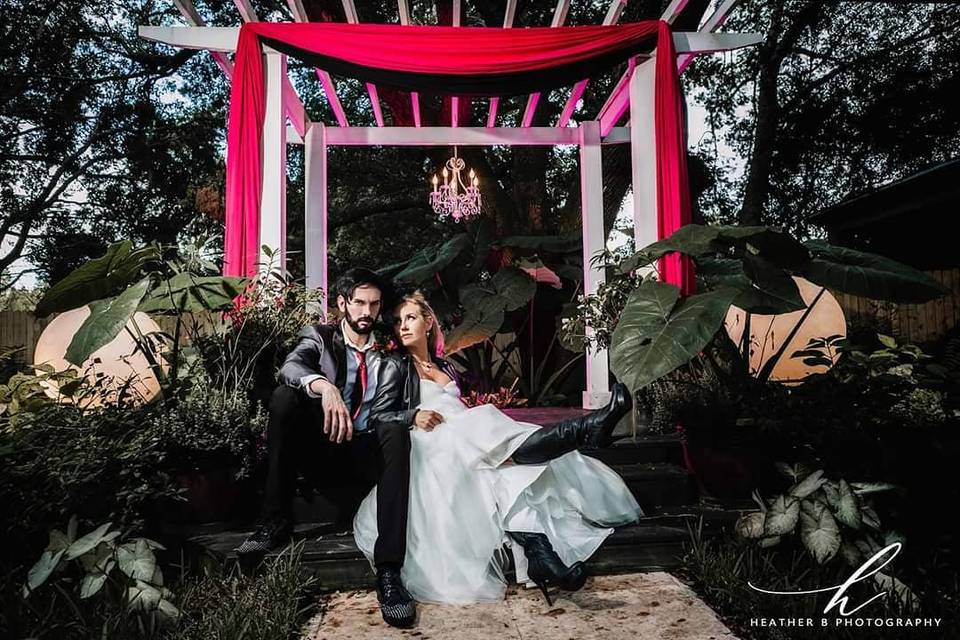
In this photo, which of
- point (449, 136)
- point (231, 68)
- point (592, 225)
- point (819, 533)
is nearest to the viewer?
point (819, 533)

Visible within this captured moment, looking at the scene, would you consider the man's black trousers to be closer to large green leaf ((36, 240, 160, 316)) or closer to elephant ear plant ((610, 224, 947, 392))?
elephant ear plant ((610, 224, 947, 392))

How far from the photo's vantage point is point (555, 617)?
6.96 feet

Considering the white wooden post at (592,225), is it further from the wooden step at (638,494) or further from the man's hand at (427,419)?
the man's hand at (427,419)

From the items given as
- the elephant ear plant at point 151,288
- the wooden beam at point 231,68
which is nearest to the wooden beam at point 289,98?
the wooden beam at point 231,68

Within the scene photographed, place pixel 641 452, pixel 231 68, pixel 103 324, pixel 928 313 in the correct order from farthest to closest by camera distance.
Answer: pixel 928 313
pixel 231 68
pixel 641 452
pixel 103 324

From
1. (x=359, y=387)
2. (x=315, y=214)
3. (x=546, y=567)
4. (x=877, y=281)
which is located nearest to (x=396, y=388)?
(x=359, y=387)

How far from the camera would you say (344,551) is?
2.42 m

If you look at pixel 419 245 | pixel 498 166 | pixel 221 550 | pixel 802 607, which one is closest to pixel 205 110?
pixel 419 245

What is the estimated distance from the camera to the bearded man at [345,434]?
223 cm

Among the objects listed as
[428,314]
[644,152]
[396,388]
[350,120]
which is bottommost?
[396,388]

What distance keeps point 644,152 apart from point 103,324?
3407 millimetres

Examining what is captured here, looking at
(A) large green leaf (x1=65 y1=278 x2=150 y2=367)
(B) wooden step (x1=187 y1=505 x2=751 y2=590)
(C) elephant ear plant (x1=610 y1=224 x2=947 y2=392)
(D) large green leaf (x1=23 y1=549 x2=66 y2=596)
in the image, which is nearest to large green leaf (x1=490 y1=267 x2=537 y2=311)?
(C) elephant ear plant (x1=610 y1=224 x2=947 y2=392)

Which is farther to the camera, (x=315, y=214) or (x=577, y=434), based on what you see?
(x=315, y=214)

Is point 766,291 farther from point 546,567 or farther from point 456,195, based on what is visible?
point 456,195
